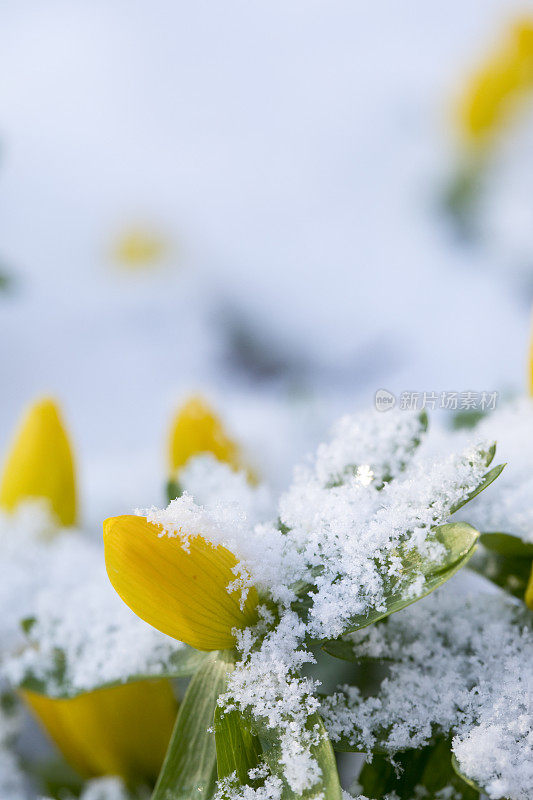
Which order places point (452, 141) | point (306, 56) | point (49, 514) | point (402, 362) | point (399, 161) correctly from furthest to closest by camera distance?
1. point (306, 56)
2. point (399, 161)
3. point (452, 141)
4. point (402, 362)
5. point (49, 514)

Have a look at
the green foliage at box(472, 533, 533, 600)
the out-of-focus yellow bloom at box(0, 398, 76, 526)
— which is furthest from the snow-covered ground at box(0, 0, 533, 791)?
the green foliage at box(472, 533, 533, 600)

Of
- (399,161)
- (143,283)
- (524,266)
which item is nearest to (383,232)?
(399,161)

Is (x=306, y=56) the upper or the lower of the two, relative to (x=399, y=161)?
upper

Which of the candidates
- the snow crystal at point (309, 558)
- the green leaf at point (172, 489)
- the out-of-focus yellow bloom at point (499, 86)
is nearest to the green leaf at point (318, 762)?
the snow crystal at point (309, 558)

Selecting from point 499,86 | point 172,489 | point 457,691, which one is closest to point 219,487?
point 172,489

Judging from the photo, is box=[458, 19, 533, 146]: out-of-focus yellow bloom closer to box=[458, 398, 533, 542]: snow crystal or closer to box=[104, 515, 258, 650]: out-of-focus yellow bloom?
box=[458, 398, 533, 542]: snow crystal

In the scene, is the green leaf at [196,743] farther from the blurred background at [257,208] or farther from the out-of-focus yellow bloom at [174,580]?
the blurred background at [257,208]

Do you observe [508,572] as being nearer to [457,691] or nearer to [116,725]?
[457,691]

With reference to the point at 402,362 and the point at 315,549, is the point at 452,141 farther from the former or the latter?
the point at 315,549
